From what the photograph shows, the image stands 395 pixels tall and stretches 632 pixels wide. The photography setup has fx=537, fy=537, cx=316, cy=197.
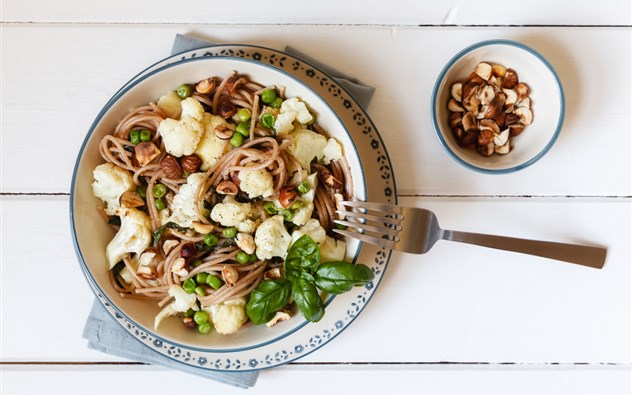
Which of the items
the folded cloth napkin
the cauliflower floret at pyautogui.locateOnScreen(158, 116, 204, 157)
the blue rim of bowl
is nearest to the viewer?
the cauliflower floret at pyautogui.locateOnScreen(158, 116, 204, 157)

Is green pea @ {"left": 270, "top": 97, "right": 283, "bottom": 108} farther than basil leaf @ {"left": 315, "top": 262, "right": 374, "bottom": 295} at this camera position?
Yes

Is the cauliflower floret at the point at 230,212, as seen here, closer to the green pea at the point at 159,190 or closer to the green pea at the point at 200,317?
the green pea at the point at 159,190

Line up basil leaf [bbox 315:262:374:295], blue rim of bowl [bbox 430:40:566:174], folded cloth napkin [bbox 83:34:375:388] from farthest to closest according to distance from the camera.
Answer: folded cloth napkin [bbox 83:34:375:388] < blue rim of bowl [bbox 430:40:566:174] < basil leaf [bbox 315:262:374:295]

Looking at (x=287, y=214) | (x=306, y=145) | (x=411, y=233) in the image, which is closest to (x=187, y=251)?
(x=287, y=214)

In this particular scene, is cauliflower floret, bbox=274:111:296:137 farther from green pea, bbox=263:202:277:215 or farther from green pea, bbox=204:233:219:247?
green pea, bbox=204:233:219:247

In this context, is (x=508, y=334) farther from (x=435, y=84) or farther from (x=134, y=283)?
(x=134, y=283)

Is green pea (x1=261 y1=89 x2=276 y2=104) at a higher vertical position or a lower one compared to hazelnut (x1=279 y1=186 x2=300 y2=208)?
higher
